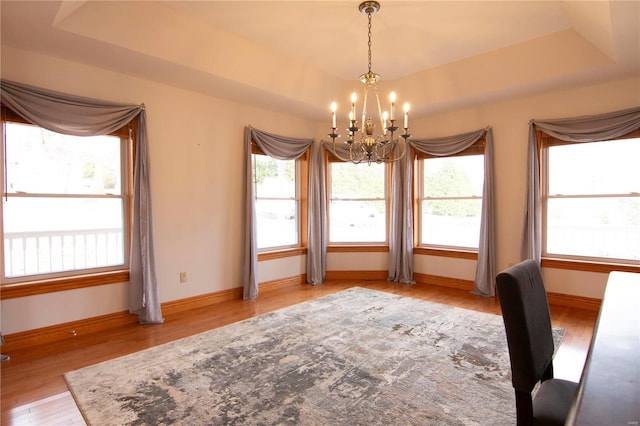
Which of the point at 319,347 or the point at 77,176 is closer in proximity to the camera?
the point at 319,347

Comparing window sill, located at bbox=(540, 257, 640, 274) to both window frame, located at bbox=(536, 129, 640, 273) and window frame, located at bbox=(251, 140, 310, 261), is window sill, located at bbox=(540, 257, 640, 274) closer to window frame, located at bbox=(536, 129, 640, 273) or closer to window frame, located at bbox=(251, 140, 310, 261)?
window frame, located at bbox=(536, 129, 640, 273)

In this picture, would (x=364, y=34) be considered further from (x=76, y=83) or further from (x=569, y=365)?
(x=569, y=365)

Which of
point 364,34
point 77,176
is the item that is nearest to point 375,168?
point 364,34

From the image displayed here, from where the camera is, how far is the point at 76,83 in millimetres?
3311

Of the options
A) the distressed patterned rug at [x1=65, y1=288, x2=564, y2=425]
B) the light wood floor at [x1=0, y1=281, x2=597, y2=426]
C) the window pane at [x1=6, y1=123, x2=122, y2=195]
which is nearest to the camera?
the distressed patterned rug at [x1=65, y1=288, x2=564, y2=425]

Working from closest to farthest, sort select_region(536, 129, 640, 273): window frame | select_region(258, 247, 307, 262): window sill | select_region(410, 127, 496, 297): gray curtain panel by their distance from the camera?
select_region(536, 129, 640, 273): window frame < select_region(410, 127, 496, 297): gray curtain panel < select_region(258, 247, 307, 262): window sill

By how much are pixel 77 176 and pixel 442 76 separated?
4.37 meters

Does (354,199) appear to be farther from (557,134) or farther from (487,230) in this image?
(557,134)

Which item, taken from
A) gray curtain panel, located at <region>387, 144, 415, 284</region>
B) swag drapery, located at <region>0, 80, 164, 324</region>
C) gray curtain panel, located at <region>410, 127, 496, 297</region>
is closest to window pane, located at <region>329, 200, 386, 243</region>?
gray curtain panel, located at <region>387, 144, 415, 284</region>

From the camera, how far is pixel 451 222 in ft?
17.4

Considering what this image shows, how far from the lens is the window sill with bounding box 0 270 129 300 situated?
2984 millimetres

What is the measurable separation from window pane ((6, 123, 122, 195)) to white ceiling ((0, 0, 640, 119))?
75cm

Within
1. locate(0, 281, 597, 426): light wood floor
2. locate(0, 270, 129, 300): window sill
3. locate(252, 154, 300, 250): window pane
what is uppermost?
locate(252, 154, 300, 250): window pane

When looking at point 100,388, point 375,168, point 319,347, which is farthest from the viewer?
point 375,168
